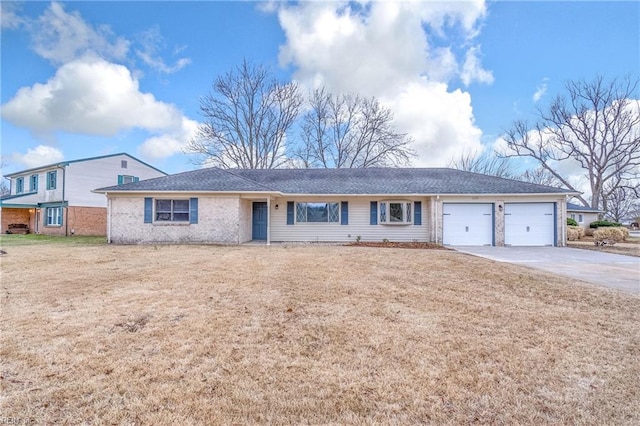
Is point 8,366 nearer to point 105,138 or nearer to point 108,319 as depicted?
point 108,319

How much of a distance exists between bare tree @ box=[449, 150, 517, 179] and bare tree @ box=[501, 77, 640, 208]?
2.69 m

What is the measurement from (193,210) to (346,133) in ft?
57.9

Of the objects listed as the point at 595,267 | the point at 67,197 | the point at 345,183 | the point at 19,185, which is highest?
the point at 19,185

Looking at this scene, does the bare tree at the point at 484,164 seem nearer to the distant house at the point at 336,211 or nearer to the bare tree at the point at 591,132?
the bare tree at the point at 591,132

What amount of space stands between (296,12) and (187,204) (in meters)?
9.79

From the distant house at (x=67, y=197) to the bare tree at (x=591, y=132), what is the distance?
35.2 meters

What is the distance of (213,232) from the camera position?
44.3ft

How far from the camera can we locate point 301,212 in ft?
50.0

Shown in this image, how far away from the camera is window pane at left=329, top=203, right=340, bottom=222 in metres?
15.1

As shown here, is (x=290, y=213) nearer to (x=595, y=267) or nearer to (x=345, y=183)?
(x=345, y=183)

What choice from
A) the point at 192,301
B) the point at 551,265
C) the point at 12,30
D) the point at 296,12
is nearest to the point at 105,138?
the point at 12,30

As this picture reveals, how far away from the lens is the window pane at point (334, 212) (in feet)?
49.5

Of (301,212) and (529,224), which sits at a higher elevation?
(301,212)

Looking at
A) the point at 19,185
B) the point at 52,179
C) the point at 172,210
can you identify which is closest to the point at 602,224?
the point at 172,210
